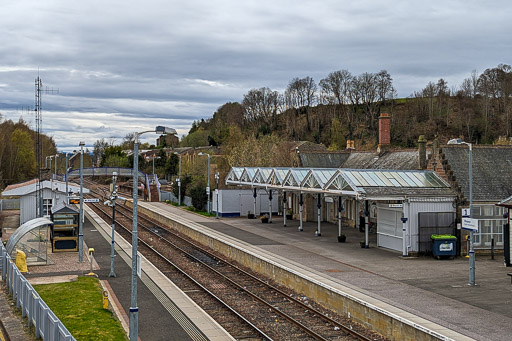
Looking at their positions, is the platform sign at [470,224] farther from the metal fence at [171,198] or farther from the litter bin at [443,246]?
the metal fence at [171,198]

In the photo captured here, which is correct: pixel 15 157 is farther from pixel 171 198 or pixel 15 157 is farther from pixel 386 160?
pixel 386 160

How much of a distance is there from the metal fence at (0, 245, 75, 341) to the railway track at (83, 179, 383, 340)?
5253 mm

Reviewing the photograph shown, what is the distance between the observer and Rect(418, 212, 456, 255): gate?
26438 mm

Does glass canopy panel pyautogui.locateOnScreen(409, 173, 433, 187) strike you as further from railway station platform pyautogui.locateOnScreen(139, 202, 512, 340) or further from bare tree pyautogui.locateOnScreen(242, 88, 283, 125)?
bare tree pyautogui.locateOnScreen(242, 88, 283, 125)

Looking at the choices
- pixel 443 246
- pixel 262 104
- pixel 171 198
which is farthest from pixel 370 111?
pixel 443 246

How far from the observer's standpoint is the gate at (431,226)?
2644cm

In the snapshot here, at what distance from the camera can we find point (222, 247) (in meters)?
30.3

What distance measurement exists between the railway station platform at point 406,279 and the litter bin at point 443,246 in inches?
17.5

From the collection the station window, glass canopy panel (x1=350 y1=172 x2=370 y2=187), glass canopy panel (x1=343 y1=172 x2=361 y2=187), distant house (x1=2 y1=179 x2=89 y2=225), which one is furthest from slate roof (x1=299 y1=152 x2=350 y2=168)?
the station window

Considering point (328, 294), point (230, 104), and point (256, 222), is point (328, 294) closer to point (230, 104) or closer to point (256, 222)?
point (256, 222)

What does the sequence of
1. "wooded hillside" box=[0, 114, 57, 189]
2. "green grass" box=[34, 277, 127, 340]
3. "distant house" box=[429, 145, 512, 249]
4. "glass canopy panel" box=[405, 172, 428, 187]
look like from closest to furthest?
1. "green grass" box=[34, 277, 127, 340]
2. "distant house" box=[429, 145, 512, 249]
3. "glass canopy panel" box=[405, 172, 428, 187]
4. "wooded hillside" box=[0, 114, 57, 189]

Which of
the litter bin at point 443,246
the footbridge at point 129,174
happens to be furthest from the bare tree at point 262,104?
the litter bin at point 443,246

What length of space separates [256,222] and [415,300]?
26838mm

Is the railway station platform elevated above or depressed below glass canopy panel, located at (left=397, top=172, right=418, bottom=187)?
below
